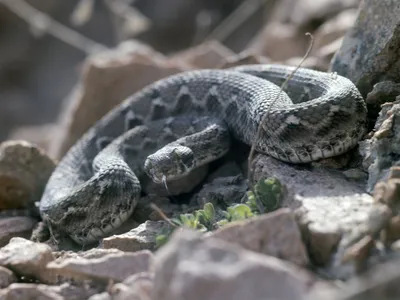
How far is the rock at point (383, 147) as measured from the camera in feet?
19.9

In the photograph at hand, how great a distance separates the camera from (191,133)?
8.58 metres

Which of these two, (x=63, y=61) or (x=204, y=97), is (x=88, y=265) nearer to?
(x=204, y=97)

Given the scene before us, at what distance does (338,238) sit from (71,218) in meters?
3.75

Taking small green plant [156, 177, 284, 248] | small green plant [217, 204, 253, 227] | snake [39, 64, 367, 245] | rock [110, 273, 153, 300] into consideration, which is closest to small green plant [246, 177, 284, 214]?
small green plant [156, 177, 284, 248]

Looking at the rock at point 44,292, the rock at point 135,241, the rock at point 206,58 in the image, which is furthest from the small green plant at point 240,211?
the rock at point 206,58

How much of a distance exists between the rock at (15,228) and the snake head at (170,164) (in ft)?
5.24

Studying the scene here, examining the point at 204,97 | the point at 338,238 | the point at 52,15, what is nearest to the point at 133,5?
the point at 52,15

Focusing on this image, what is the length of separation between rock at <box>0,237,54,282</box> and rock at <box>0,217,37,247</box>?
1749 mm

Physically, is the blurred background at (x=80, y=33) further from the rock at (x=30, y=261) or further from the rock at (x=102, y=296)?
the rock at (x=102, y=296)

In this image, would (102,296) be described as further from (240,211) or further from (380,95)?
(380,95)

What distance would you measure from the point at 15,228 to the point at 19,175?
1048 millimetres

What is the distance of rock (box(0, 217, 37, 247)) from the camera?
7.73 m

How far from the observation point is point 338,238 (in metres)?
4.88

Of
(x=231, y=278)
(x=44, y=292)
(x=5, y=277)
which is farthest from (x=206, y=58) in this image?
(x=231, y=278)
